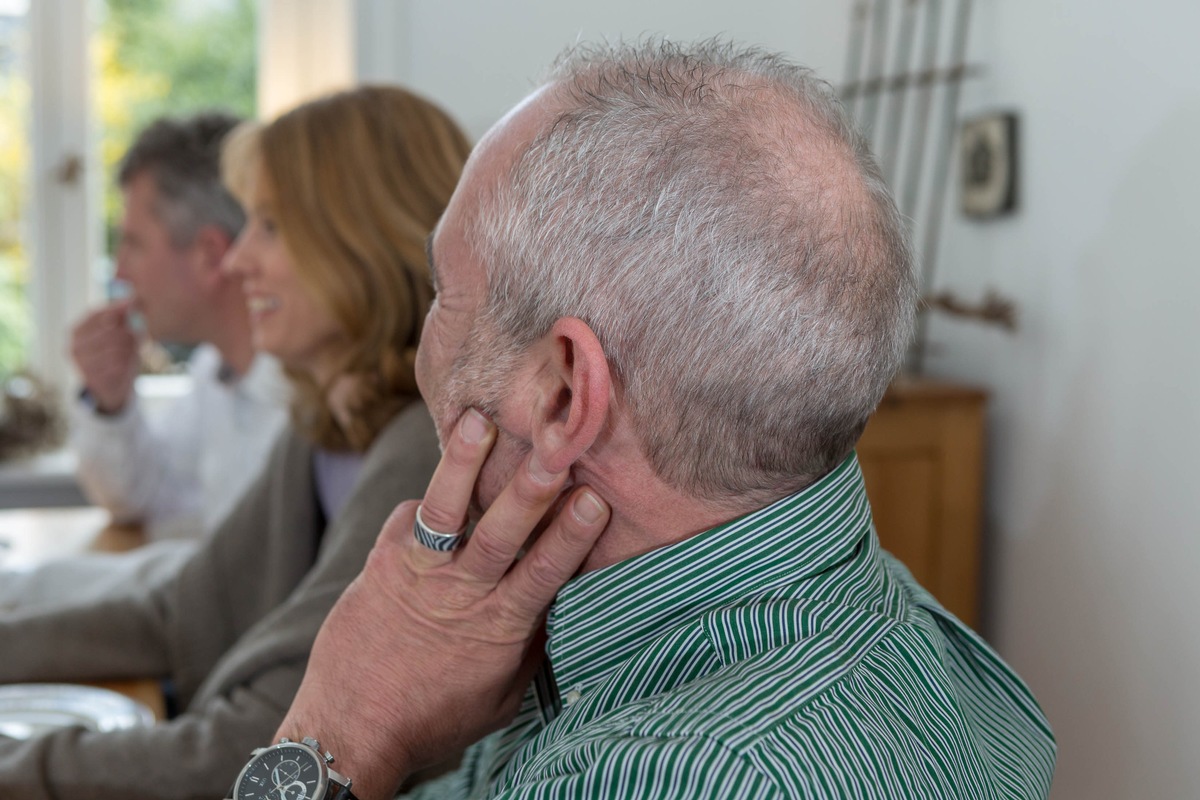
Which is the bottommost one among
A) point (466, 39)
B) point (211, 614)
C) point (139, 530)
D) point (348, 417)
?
point (139, 530)

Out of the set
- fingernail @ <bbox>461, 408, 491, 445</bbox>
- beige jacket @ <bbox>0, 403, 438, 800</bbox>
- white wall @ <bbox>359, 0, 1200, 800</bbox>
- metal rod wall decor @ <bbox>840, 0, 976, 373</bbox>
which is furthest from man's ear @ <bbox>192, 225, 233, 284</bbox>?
fingernail @ <bbox>461, 408, 491, 445</bbox>

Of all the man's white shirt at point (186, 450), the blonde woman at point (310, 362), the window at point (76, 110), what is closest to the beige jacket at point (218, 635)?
the blonde woman at point (310, 362)

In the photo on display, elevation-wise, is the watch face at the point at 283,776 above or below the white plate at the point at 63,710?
above

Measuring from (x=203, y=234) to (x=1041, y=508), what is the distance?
5.93 feet

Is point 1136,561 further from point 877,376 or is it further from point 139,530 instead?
point 139,530

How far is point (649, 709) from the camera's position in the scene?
66 cm

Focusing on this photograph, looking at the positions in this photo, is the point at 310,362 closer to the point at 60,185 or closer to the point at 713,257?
the point at 713,257

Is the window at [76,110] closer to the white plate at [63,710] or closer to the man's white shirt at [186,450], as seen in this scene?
the man's white shirt at [186,450]

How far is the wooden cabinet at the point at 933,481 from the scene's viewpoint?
2.15 m

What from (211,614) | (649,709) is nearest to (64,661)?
(211,614)

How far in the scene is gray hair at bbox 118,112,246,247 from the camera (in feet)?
8.21

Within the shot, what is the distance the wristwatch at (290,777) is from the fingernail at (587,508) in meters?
0.27

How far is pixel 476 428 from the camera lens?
0.80 metres

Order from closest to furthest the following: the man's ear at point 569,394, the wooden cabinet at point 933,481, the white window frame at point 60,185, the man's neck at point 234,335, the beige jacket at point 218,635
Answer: the man's ear at point 569,394, the beige jacket at point 218,635, the wooden cabinet at point 933,481, the man's neck at point 234,335, the white window frame at point 60,185
